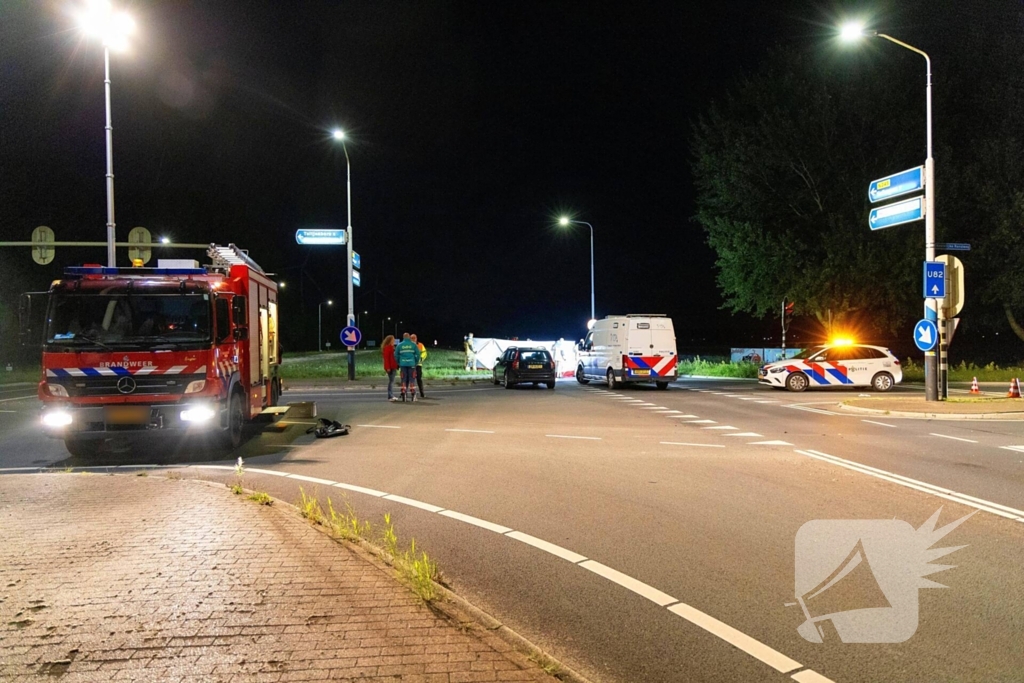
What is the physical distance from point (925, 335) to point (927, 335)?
0.04m

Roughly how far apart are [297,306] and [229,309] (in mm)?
108735

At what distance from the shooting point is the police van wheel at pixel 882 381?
25.1 meters

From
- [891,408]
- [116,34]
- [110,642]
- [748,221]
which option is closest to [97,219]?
[116,34]

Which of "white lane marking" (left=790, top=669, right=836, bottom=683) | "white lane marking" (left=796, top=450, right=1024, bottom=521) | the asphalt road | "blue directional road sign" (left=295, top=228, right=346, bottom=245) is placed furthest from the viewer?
"blue directional road sign" (left=295, top=228, right=346, bottom=245)

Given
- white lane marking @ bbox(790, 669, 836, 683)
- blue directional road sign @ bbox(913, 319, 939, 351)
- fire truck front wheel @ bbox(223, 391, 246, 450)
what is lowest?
white lane marking @ bbox(790, 669, 836, 683)

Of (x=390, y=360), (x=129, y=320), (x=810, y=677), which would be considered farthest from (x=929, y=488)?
(x=390, y=360)

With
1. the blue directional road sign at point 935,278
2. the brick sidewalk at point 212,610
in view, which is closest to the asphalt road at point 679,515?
the brick sidewalk at point 212,610

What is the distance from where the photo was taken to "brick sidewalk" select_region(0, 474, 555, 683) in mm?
3711

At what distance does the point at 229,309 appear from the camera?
37.7 feet

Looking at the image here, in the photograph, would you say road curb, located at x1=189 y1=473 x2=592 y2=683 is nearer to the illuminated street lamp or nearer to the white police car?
the illuminated street lamp

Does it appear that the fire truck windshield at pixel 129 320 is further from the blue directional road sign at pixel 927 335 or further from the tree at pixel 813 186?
the tree at pixel 813 186

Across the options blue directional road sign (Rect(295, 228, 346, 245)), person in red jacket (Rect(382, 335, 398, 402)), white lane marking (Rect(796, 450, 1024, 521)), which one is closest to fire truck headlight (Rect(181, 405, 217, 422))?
white lane marking (Rect(796, 450, 1024, 521))

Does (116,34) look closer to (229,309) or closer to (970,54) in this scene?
(229,309)

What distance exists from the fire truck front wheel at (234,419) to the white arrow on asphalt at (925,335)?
51.3 feet
